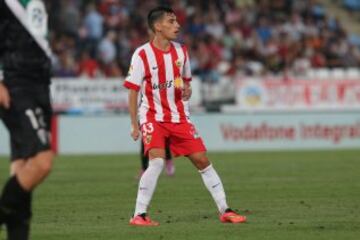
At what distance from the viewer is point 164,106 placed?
34.5 ft

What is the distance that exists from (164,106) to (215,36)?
18692 mm

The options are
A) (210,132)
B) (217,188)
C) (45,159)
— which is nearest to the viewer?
(45,159)

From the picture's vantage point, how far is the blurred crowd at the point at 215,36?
26.9 m

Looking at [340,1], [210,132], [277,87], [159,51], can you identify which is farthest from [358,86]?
[159,51]

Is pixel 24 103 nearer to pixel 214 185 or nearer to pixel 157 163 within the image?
pixel 157 163

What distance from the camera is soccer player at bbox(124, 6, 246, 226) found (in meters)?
10.3

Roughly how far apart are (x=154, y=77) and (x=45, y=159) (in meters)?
3.50

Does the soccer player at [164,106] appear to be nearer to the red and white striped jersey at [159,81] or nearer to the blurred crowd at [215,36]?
the red and white striped jersey at [159,81]

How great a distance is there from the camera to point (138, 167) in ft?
63.6

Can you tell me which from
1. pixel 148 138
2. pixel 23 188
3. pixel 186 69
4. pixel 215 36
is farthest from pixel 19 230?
pixel 215 36

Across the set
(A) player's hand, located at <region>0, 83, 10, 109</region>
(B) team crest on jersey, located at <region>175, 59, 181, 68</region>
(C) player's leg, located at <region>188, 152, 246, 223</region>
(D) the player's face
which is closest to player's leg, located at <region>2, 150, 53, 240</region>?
(A) player's hand, located at <region>0, 83, 10, 109</region>

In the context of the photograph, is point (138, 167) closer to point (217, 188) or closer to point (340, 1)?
point (217, 188)

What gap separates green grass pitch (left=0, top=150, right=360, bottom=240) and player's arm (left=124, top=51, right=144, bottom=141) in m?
0.99

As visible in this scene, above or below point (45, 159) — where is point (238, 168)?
below
